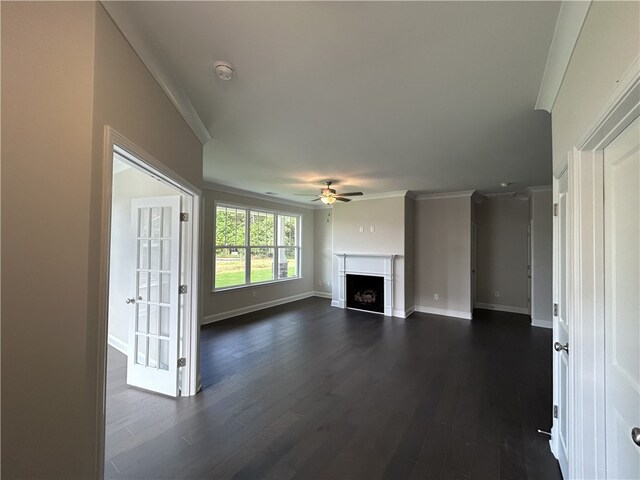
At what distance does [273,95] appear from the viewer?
6.55 ft

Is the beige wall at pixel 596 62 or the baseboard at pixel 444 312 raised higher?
the beige wall at pixel 596 62

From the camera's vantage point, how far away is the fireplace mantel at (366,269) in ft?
18.7

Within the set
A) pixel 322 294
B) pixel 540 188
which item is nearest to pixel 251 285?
pixel 322 294

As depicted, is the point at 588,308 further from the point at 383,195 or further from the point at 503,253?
the point at 503,253

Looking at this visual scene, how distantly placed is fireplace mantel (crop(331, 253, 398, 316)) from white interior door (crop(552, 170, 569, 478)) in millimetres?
3703

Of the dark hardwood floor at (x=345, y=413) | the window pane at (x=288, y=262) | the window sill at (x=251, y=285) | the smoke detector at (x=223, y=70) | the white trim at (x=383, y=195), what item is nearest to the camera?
the smoke detector at (x=223, y=70)

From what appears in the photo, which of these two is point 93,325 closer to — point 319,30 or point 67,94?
point 67,94

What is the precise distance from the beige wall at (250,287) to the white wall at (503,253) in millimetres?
4301

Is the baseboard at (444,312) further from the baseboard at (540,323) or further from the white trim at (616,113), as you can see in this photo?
the white trim at (616,113)

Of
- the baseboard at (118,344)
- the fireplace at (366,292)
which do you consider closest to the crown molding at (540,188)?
the fireplace at (366,292)

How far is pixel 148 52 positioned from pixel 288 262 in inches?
232

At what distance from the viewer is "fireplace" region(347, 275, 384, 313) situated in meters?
6.00

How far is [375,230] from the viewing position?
235 inches

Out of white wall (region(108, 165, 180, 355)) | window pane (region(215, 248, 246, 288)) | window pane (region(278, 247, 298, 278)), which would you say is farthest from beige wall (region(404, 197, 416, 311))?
white wall (region(108, 165, 180, 355))
